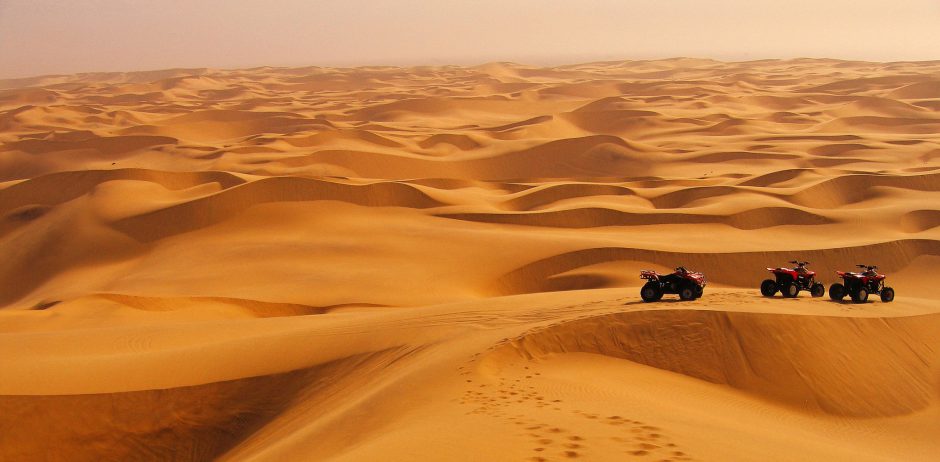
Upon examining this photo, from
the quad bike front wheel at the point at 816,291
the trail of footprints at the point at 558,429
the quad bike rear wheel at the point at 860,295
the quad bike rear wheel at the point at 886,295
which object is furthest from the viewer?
the quad bike front wheel at the point at 816,291

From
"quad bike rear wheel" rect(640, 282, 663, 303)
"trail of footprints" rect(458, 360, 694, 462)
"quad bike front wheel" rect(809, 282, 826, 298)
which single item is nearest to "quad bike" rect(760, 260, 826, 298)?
"quad bike front wheel" rect(809, 282, 826, 298)

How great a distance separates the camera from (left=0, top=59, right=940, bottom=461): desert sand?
7.49m

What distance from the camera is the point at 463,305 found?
12039 mm

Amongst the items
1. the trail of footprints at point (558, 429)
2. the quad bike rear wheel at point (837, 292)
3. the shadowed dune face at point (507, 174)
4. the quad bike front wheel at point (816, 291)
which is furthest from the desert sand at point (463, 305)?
the quad bike front wheel at point (816, 291)

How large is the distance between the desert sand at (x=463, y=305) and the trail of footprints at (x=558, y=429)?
4 centimetres

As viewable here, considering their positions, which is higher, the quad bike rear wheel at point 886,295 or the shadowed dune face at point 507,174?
the shadowed dune face at point 507,174

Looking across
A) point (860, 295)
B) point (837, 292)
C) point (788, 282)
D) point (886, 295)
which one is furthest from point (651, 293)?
point (886, 295)

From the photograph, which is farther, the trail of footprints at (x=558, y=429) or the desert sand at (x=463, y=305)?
the desert sand at (x=463, y=305)

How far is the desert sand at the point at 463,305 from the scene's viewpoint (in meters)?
7.49

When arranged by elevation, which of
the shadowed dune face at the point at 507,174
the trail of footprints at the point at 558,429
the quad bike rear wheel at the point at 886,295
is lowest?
the trail of footprints at the point at 558,429

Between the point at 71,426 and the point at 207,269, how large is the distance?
10.9 m

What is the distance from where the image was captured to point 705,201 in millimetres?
26469

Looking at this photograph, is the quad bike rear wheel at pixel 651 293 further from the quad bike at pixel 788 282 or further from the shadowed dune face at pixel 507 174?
the shadowed dune face at pixel 507 174

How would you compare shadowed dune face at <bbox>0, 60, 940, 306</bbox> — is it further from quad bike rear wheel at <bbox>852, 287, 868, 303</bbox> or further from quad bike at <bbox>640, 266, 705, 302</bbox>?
quad bike at <bbox>640, 266, 705, 302</bbox>
